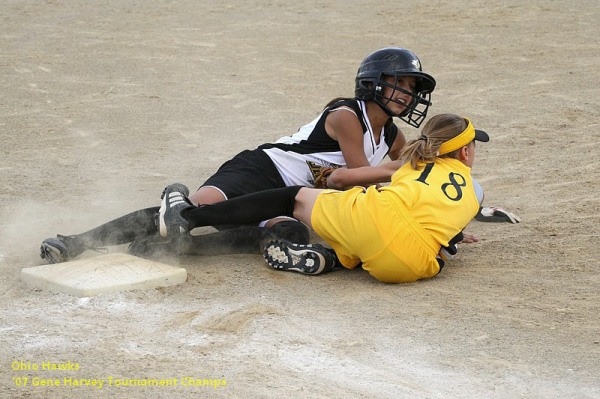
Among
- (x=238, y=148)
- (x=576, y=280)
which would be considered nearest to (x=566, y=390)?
(x=576, y=280)

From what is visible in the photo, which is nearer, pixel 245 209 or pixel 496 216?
pixel 245 209

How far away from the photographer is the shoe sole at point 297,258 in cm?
439

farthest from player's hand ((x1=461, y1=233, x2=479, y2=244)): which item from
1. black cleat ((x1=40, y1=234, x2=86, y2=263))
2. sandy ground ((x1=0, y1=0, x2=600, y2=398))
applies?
black cleat ((x1=40, y1=234, x2=86, y2=263))

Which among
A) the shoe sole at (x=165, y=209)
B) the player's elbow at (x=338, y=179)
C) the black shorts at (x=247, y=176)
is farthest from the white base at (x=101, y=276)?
the player's elbow at (x=338, y=179)

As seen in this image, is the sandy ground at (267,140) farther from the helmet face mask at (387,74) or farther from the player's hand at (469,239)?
the helmet face mask at (387,74)

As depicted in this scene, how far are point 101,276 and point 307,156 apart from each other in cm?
155

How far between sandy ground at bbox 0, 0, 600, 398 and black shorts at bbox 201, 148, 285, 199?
0.45 m

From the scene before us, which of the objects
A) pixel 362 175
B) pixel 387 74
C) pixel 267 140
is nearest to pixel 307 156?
pixel 362 175

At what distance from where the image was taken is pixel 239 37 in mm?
10875

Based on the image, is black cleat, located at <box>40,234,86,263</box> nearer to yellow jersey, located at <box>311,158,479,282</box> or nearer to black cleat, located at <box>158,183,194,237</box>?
black cleat, located at <box>158,183,194,237</box>

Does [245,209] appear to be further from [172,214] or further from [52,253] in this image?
[52,253]

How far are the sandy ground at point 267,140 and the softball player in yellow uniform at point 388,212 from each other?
126mm

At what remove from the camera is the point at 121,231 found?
15.4 feet

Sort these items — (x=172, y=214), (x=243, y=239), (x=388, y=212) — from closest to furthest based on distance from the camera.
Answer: (x=388, y=212) < (x=172, y=214) < (x=243, y=239)
